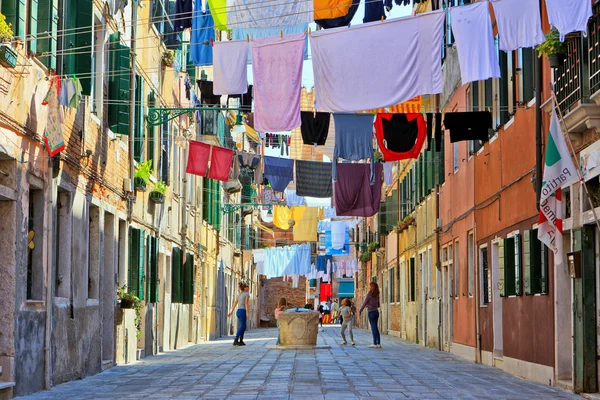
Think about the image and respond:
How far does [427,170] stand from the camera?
31234 millimetres

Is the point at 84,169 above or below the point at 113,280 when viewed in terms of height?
above

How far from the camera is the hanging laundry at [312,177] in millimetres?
30438

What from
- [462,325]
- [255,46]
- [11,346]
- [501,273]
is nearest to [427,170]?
[462,325]

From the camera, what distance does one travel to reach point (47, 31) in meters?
14.2

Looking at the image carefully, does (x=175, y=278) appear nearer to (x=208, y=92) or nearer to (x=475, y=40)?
(x=208, y=92)

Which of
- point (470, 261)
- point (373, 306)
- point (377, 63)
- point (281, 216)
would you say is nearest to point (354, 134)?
point (470, 261)

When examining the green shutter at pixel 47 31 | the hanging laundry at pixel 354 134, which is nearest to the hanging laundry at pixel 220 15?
the green shutter at pixel 47 31

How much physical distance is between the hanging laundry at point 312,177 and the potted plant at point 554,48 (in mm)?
16604

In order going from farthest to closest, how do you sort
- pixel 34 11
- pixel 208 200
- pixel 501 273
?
pixel 208 200 < pixel 501 273 < pixel 34 11

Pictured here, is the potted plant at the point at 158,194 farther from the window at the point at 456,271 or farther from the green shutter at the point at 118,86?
the window at the point at 456,271

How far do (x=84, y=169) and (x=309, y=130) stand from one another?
5791 mm

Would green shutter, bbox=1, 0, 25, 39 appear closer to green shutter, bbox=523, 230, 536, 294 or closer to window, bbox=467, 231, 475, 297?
green shutter, bbox=523, 230, 536, 294

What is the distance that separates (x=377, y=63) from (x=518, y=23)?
2.31 metres

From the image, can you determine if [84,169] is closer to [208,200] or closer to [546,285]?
[546,285]
